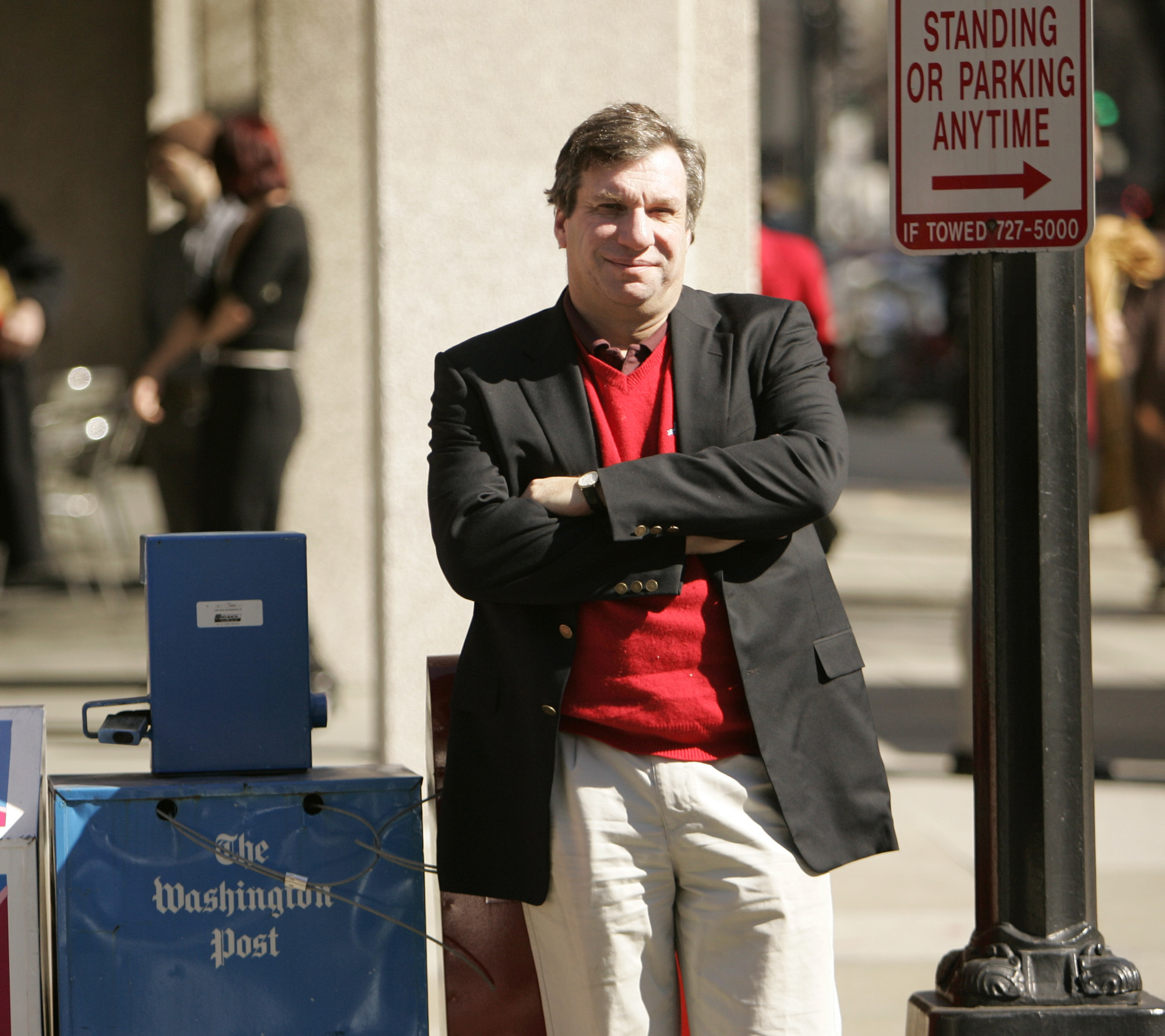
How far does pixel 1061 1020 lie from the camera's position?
10.7ft

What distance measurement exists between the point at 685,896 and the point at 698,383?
852 millimetres

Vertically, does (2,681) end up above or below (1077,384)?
below

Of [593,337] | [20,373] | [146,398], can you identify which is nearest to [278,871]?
[593,337]

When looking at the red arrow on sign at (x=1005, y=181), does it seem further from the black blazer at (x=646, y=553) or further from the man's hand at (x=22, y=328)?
the man's hand at (x=22, y=328)

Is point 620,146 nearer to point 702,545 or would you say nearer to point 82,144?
point 702,545

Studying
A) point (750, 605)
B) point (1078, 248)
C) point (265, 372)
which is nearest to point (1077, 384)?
point (1078, 248)

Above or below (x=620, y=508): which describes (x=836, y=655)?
below

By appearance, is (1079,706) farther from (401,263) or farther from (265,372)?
(265,372)

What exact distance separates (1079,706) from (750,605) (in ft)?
2.69

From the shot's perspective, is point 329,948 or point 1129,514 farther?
point 1129,514

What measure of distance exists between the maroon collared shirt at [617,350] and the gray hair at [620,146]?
7.7 inches

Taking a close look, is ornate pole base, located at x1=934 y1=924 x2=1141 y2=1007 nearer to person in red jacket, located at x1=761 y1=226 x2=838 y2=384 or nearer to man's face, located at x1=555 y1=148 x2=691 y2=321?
Result: man's face, located at x1=555 y1=148 x2=691 y2=321

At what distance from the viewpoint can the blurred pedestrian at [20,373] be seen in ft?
24.7

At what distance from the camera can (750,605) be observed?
2867mm
